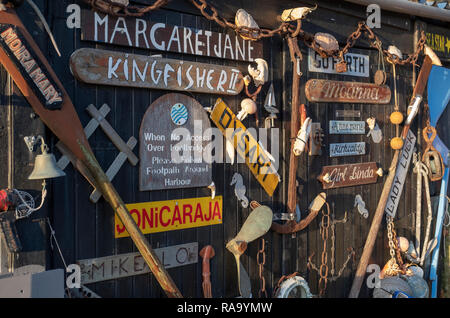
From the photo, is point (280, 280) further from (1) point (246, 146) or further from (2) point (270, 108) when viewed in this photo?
(2) point (270, 108)

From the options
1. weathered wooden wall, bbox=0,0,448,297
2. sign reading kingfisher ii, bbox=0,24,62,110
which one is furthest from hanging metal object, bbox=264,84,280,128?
sign reading kingfisher ii, bbox=0,24,62,110

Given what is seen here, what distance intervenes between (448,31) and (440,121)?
1127 mm

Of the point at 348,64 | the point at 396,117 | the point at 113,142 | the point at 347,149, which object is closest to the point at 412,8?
A: the point at 348,64

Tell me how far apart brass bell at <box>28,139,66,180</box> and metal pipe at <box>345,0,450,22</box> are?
3.26m

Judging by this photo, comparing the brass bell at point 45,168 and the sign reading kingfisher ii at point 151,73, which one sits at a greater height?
the sign reading kingfisher ii at point 151,73

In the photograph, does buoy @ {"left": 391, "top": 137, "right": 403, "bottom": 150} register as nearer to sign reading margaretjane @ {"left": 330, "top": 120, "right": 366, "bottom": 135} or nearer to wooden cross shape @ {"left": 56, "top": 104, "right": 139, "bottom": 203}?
sign reading margaretjane @ {"left": 330, "top": 120, "right": 366, "bottom": 135}

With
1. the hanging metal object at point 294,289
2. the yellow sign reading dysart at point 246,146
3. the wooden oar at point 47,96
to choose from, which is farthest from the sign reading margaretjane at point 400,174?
the wooden oar at point 47,96

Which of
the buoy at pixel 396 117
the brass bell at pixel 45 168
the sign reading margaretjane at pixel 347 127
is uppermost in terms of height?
the buoy at pixel 396 117

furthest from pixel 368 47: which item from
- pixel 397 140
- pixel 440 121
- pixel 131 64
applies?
pixel 131 64

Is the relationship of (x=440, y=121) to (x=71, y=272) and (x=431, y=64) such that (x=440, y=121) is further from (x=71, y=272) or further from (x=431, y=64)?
(x=71, y=272)

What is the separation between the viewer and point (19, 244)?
114 inches

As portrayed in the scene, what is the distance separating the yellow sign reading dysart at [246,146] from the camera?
12.9 ft

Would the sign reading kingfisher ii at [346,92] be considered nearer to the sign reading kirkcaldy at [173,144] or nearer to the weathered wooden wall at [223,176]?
the weathered wooden wall at [223,176]

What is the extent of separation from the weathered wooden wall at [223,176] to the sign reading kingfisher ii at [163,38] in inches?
2.2
